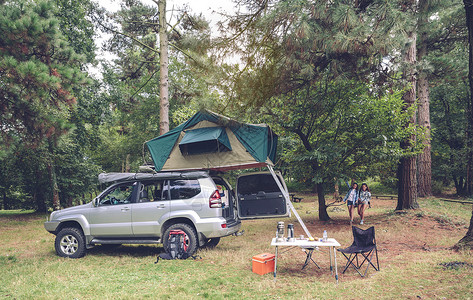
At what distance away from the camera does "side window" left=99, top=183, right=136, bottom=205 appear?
7648 millimetres

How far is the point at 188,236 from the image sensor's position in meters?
7.07

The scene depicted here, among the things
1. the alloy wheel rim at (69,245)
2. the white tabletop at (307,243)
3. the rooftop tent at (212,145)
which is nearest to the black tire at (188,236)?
the rooftop tent at (212,145)

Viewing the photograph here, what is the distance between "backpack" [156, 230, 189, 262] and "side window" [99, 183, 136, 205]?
4.95 feet

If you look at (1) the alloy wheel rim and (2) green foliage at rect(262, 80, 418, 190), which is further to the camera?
(2) green foliage at rect(262, 80, 418, 190)

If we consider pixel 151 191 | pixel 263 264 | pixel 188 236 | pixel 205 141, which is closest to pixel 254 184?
pixel 205 141

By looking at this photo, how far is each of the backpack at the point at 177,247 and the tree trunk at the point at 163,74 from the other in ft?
16.9

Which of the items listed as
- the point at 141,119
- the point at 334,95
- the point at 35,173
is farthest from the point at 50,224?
the point at 141,119

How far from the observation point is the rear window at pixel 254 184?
9.04 m

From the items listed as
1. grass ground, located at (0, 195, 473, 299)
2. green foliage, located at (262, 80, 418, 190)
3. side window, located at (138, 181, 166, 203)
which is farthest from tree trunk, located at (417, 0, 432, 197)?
side window, located at (138, 181, 166, 203)

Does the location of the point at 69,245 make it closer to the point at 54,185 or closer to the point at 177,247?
the point at 177,247

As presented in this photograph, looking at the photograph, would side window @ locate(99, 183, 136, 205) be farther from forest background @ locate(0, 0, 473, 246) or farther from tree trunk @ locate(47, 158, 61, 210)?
tree trunk @ locate(47, 158, 61, 210)

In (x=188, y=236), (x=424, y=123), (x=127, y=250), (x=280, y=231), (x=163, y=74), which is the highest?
(x=163, y=74)

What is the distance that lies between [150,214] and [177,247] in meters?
0.98

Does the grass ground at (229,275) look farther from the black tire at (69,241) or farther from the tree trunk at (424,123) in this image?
the tree trunk at (424,123)
